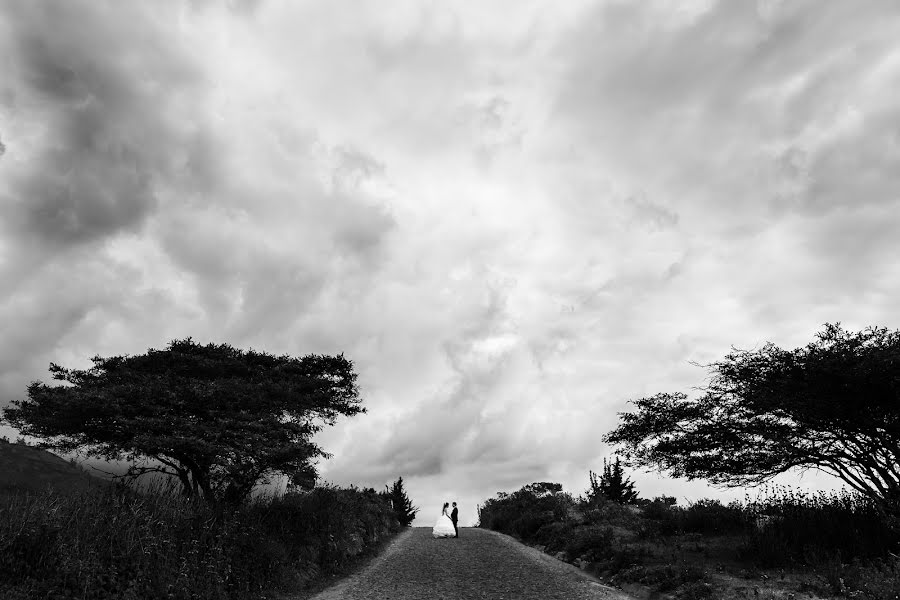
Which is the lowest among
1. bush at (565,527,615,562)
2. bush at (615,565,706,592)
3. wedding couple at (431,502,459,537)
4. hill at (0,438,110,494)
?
Answer: bush at (615,565,706,592)

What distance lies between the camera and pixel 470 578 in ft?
48.2

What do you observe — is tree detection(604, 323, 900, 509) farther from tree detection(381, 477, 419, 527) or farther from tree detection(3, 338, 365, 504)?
Result: tree detection(381, 477, 419, 527)

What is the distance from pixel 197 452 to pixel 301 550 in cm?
478

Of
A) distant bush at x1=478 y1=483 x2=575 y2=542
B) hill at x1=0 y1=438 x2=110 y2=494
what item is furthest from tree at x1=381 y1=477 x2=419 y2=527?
hill at x1=0 y1=438 x2=110 y2=494

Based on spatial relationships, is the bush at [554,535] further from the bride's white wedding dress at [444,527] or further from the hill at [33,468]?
the hill at [33,468]

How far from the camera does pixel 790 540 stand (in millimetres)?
14867

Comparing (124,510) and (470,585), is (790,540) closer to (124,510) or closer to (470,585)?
(470,585)

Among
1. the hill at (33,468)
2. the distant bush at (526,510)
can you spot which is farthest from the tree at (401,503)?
the hill at (33,468)

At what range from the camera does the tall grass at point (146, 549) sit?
8.52 metres

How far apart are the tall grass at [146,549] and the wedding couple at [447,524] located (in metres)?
11.3

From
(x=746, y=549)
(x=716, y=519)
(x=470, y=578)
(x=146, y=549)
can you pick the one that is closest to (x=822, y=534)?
(x=746, y=549)

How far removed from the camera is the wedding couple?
26933 millimetres

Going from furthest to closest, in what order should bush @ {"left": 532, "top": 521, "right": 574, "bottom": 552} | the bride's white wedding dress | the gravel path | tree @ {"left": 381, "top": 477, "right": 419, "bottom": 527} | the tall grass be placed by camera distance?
tree @ {"left": 381, "top": 477, "right": 419, "bottom": 527} < the bride's white wedding dress < bush @ {"left": 532, "top": 521, "right": 574, "bottom": 552} < the gravel path < the tall grass

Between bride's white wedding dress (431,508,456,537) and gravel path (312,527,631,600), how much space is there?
5.81m
